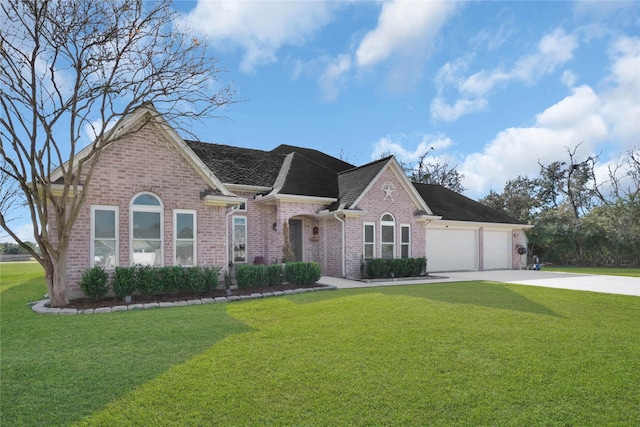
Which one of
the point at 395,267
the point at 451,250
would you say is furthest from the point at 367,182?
the point at 451,250

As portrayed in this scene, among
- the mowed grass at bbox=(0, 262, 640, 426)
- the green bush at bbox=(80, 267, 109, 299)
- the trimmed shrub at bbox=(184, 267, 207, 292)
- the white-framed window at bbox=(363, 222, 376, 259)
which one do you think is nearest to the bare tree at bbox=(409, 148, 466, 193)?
the white-framed window at bbox=(363, 222, 376, 259)

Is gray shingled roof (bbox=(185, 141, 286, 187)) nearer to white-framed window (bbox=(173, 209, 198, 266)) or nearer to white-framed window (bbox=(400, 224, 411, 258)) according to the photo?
white-framed window (bbox=(173, 209, 198, 266))

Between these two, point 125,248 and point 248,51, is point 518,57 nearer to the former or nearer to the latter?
point 248,51

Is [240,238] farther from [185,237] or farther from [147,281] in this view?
[147,281]

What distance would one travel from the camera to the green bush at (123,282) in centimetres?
Answer: 1056

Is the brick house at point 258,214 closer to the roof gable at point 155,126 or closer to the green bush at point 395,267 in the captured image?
the roof gable at point 155,126

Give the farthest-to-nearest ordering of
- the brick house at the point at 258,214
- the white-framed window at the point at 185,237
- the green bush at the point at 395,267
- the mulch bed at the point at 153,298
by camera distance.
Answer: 1. the green bush at the point at 395,267
2. the white-framed window at the point at 185,237
3. the brick house at the point at 258,214
4. the mulch bed at the point at 153,298

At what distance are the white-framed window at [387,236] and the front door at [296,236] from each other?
414cm

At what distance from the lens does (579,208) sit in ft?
130

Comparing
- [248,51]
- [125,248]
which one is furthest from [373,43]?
[125,248]

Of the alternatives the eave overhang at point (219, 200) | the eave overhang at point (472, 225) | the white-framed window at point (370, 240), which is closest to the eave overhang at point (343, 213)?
the white-framed window at point (370, 240)

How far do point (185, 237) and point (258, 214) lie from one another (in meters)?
5.72

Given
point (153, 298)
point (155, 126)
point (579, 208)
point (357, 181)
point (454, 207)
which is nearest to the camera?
point (153, 298)

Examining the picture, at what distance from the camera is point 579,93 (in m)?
20.6
